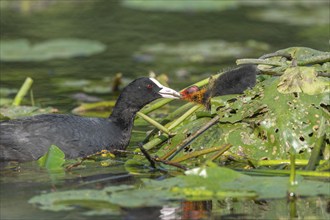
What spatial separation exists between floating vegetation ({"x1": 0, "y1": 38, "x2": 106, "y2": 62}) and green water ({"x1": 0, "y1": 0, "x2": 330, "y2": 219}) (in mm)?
126

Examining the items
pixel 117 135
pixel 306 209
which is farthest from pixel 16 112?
pixel 306 209

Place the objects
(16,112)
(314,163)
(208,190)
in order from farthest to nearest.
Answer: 1. (16,112)
2. (314,163)
3. (208,190)

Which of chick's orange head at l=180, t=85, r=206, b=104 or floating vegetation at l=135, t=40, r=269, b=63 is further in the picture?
floating vegetation at l=135, t=40, r=269, b=63

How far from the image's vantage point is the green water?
23.6 ft

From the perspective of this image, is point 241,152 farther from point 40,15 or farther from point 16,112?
point 40,15

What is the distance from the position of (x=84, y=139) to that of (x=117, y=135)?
523 millimetres

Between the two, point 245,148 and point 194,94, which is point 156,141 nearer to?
point 194,94

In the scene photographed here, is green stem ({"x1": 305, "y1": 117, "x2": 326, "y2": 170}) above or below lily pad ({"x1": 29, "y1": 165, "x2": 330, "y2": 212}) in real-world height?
above

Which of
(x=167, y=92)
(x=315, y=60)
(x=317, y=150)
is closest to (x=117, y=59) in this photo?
(x=167, y=92)

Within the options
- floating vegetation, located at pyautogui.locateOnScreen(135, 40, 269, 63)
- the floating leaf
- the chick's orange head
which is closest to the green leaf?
the chick's orange head

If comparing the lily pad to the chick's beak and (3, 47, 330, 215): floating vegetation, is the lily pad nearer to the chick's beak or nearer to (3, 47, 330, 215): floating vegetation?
(3, 47, 330, 215): floating vegetation

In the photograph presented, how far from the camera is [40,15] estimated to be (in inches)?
766

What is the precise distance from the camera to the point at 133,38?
17.4m

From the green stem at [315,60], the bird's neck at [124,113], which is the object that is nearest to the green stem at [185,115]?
the green stem at [315,60]
